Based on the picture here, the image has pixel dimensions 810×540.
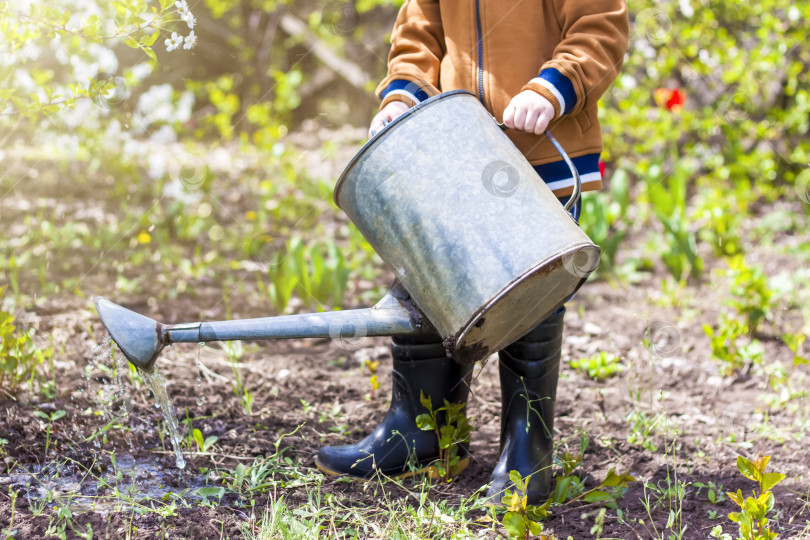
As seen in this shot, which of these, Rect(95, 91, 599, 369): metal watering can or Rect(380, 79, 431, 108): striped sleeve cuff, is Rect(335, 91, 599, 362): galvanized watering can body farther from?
Rect(380, 79, 431, 108): striped sleeve cuff

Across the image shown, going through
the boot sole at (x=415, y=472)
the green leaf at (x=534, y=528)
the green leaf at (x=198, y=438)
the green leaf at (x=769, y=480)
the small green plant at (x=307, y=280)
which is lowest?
the boot sole at (x=415, y=472)

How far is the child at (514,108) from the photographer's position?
140 cm

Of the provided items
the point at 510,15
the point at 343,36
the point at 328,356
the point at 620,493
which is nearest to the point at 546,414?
the point at 620,493

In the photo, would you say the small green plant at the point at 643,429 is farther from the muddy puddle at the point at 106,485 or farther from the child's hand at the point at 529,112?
the muddy puddle at the point at 106,485

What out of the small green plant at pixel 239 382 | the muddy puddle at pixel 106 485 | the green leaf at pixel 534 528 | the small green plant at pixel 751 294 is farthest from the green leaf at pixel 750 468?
the small green plant at pixel 751 294

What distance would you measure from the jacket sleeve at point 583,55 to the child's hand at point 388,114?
0.28 meters

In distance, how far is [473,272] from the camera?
3.99 feet

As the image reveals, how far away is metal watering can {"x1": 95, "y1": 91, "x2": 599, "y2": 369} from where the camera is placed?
47.9 inches

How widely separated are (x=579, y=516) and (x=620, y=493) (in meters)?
0.10

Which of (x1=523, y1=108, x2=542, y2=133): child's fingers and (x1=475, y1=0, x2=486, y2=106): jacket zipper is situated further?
(x1=475, y1=0, x2=486, y2=106): jacket zipper

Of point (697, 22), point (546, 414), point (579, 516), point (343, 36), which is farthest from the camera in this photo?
point (343, 36)

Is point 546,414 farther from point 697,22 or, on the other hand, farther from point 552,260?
point 697,22

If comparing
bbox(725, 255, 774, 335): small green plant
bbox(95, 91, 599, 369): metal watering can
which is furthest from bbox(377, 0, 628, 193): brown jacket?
bbox(725, 255, 774, 335): small green plant

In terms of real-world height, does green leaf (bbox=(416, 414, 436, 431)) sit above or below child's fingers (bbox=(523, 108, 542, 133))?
below
